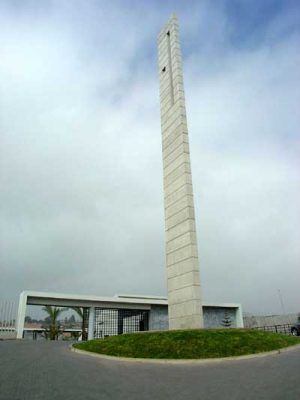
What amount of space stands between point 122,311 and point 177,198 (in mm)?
22210

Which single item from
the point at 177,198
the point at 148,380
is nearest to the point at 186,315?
the point at 177,198

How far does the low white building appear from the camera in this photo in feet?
111

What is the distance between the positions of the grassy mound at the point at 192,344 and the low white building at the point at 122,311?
585 inches

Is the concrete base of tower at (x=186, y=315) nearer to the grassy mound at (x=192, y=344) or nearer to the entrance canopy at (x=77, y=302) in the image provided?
the grassy mound at (x=192, y=344)

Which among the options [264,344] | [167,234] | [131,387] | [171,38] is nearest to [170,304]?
[167,234]

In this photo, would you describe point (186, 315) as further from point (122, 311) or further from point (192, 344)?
point (122, 311)

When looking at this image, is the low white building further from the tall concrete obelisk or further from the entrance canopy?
the tall concrete obelisk

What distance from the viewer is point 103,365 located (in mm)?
15125

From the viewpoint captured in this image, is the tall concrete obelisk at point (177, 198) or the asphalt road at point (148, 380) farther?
the tall concrete obelisk at point (177, 198)

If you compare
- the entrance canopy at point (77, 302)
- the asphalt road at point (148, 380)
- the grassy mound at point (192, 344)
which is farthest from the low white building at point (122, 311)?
the asphalt road at point (148, 380)

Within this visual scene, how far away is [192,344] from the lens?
1703 centimetres

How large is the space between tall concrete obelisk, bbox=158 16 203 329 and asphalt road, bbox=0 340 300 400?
6463 mm

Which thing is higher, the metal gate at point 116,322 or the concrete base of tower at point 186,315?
the metal gate at point 116,322

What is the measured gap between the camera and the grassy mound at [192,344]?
1622 centimetres
